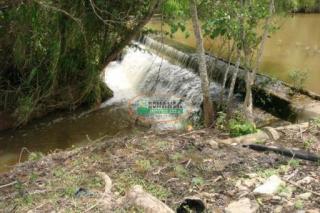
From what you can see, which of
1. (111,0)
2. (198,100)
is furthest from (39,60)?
(198,100)

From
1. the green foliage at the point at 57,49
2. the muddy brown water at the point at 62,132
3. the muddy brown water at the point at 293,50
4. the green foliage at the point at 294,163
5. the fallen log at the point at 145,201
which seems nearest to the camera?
the fallen log at the point at 145,201

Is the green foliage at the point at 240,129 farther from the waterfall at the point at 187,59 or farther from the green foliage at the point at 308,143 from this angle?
the waterfall at the point at 187,59

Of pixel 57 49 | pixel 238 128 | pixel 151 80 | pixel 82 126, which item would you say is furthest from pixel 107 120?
pixel 238 128

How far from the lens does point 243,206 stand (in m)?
2.66

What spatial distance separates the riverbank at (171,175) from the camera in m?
2.76

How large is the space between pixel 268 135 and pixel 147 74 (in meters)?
5.06

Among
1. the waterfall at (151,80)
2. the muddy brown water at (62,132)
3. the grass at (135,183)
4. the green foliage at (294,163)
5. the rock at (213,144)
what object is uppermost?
the green foliage at (294,163)

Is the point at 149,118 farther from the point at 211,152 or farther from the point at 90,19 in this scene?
the point at 211,152

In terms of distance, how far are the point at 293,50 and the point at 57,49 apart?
588cm

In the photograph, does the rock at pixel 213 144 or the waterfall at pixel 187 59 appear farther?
the waterfall at pixel 187 59

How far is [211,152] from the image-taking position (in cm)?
352

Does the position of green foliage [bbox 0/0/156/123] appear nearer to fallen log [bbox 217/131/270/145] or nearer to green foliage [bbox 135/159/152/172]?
fallen log [bbox 217/131/270/145]

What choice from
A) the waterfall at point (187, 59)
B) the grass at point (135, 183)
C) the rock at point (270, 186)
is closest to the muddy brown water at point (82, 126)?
the waterfall at point (187, 59)

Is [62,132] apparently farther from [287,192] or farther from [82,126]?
[287,192]
